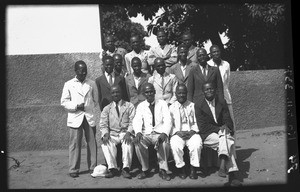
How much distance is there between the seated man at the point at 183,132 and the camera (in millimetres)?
5574

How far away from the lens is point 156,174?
5688 mm

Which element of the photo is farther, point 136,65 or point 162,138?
point 136,65

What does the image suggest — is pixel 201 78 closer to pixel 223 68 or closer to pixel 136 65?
pixel 223 68

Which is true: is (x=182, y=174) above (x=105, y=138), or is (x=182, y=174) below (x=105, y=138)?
below

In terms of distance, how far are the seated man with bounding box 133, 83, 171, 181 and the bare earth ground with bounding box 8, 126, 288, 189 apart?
20 cm

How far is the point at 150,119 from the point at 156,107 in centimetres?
17

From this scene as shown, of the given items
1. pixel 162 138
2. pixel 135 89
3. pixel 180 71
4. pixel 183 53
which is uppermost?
pixel 183 53

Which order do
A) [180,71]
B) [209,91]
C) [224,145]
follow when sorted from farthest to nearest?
1. [180,71]
2. [209,91]
3. [224,145]

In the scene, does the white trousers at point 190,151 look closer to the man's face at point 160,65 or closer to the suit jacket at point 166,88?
the suit jacket at point 166,88

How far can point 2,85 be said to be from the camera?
6.15 meters

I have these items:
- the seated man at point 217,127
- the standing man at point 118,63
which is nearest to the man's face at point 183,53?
the seated man at point 217,127

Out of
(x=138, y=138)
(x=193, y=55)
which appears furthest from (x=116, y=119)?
(x=193, y=55)

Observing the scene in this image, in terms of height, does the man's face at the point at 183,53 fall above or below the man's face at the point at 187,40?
below

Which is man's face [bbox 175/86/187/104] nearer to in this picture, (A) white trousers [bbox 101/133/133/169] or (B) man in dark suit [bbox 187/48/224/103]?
(B) man in dark suit [bbox 187/48/224/103]
